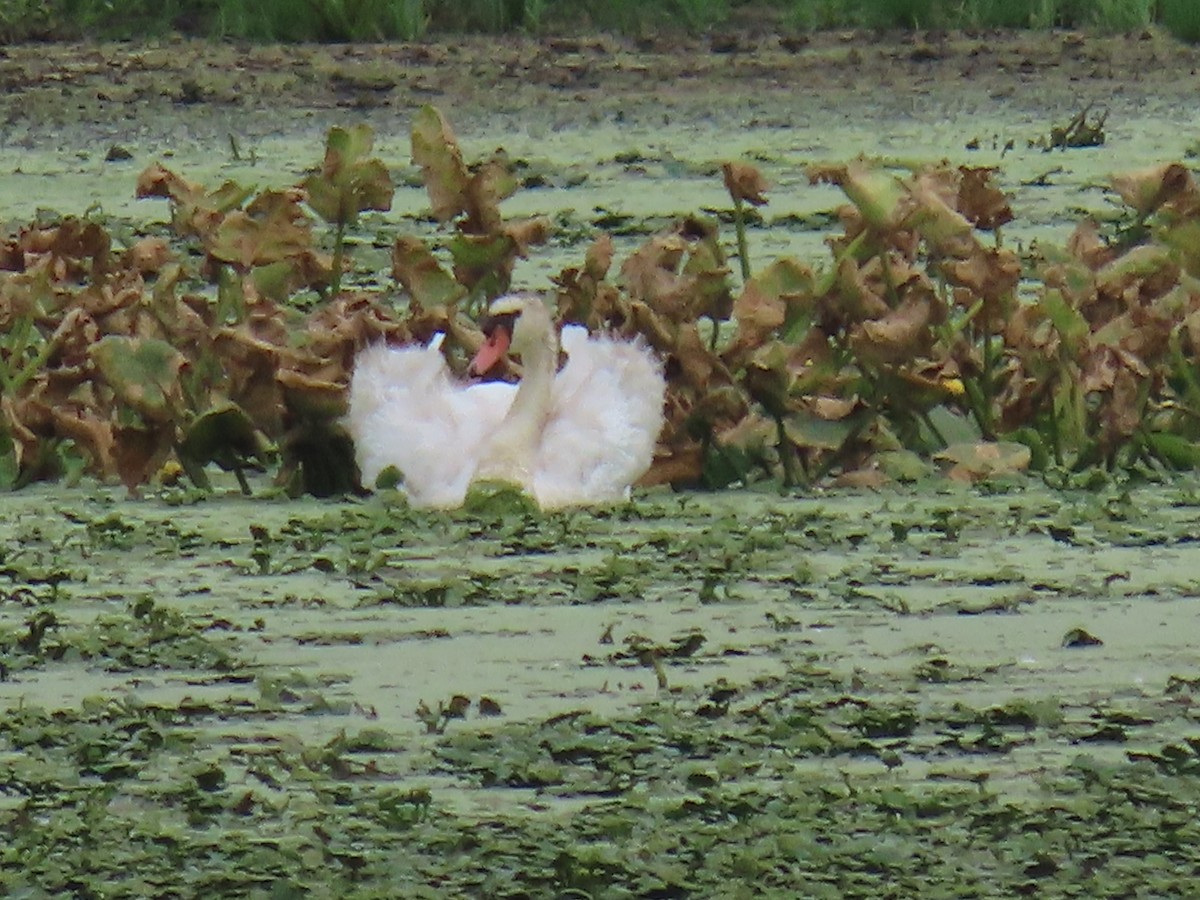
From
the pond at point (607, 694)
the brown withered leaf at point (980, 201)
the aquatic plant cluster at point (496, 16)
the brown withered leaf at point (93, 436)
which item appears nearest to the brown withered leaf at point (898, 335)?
the pond at point (607, 694)

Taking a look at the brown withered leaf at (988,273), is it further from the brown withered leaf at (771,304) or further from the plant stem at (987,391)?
the brown withered leaf at (771,304)

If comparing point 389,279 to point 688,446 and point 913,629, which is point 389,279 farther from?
point 913,629

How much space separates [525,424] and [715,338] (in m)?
0.37

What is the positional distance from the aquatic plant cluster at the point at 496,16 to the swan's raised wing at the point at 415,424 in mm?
4815

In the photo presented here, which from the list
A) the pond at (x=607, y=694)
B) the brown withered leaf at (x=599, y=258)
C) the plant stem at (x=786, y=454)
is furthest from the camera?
the brown withered leaf at (x=599, y=258)

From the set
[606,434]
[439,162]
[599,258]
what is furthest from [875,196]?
[439,162]

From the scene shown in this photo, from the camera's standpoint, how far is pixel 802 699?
2.94 meters

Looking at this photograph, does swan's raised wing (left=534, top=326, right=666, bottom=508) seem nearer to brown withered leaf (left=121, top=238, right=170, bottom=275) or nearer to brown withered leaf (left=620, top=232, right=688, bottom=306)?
brown withered leaf (left=620, top=232, right=688, bottom=306)

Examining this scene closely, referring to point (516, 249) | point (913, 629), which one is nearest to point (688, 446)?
point (516, 249)

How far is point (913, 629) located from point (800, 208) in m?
2.84

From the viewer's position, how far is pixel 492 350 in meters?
4.33

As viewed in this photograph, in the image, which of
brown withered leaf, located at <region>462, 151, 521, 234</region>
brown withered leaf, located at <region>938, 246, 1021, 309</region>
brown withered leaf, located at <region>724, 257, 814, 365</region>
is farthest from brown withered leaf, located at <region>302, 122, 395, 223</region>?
brown withered leaf, located at <region>938, 246, 1021, 309</region>

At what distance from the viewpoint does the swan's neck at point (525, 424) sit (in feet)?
12.9

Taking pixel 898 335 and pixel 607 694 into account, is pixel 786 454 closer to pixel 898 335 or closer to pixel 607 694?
pixel 898 335
